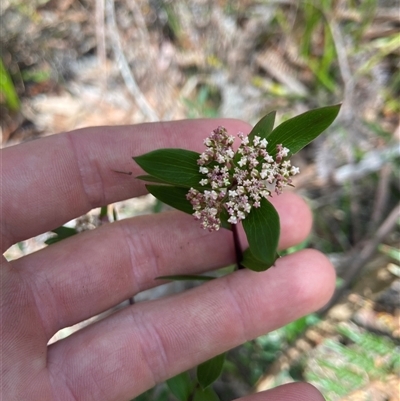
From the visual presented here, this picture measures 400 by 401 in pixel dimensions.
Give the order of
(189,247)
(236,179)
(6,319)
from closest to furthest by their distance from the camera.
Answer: (236,179) < (6,319) < (189,247)

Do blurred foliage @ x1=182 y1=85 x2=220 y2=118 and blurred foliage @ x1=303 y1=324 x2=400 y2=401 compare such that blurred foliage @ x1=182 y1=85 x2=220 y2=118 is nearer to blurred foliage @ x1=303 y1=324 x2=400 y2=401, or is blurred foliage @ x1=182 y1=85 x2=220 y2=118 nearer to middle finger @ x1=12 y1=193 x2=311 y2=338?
middle finger @ x1=12 y1=193 x2=311 y2=338

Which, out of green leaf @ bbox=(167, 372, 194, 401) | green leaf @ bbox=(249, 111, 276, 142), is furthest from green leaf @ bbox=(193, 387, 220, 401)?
green leaf @ bbox=(249, 111, 276, 142)

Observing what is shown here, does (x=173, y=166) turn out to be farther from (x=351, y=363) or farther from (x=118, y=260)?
(x=351, y=363)

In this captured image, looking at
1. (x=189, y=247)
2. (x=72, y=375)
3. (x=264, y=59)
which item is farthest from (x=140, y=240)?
(x=264, y=59)

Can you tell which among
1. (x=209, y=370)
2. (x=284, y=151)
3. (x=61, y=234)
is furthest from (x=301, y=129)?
(x=61, y=234)

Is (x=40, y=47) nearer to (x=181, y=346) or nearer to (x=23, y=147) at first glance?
(x=23, y=147)
